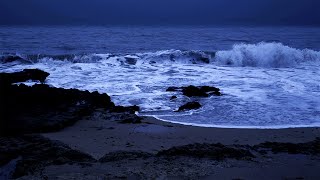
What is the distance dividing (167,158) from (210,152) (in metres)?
0.61

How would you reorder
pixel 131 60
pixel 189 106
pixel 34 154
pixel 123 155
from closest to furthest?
pixel 34 154 < pixel 123 155 < pixel 189 106 < pixel 131 60

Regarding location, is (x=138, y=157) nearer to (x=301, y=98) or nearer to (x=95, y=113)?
(x=95, y=113)

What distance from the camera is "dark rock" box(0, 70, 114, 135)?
5434 millimetres

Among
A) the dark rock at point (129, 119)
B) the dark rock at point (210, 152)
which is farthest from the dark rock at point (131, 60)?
the dark rock at point (210, 152)

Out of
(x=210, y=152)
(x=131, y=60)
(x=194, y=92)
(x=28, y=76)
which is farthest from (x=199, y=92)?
(x=131, y=60)

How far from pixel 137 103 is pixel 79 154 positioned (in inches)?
159

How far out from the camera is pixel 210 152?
459 centimetres

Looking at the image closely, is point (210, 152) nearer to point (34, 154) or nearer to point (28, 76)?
point (34, 154)

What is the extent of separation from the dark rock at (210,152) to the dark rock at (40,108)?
2228 millimetres

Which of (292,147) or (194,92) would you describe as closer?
(292,147)

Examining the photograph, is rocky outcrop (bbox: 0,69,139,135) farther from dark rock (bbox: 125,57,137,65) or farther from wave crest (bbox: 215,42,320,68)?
wave crest (bbox: 215,42,320,68)

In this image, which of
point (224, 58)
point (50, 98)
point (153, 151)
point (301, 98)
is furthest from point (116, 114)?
point (224, 58)

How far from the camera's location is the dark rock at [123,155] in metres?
4.34

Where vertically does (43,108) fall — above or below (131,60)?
above
